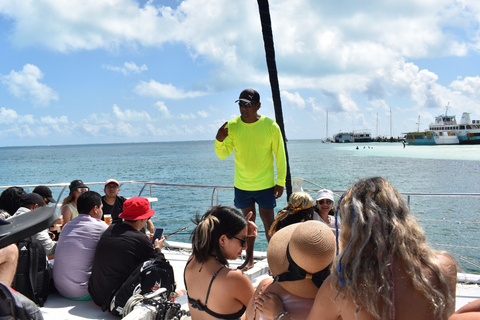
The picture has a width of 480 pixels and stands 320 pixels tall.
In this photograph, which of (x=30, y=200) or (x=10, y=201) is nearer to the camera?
(x=30, y=200)

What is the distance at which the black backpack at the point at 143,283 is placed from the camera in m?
2.75

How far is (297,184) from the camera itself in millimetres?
4457

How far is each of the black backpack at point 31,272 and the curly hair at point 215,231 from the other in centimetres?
151

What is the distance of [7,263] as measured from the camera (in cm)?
205

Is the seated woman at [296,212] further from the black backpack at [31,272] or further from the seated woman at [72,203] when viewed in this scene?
the seated woman at [72,203]

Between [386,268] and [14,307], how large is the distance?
1110mm

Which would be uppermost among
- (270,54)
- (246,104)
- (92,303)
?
(270,54)

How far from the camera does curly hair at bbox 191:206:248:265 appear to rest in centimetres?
221

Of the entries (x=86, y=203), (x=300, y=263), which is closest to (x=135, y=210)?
(x=86, y=203)

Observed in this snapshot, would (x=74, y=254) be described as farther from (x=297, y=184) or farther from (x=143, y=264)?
(x=297, y=184)

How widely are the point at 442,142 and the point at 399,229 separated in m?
93.0

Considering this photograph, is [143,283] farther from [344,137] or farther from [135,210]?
[344,137]

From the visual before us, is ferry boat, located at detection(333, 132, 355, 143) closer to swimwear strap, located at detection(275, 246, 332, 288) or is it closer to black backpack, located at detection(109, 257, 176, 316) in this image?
black backpack, located at detection(109, 257, 176, 316)

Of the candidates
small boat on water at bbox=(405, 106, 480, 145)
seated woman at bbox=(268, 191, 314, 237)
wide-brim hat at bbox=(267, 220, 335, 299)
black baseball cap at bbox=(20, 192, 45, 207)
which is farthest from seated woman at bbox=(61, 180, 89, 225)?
small boat on water at bbox=(405, 106, 480, 145)
